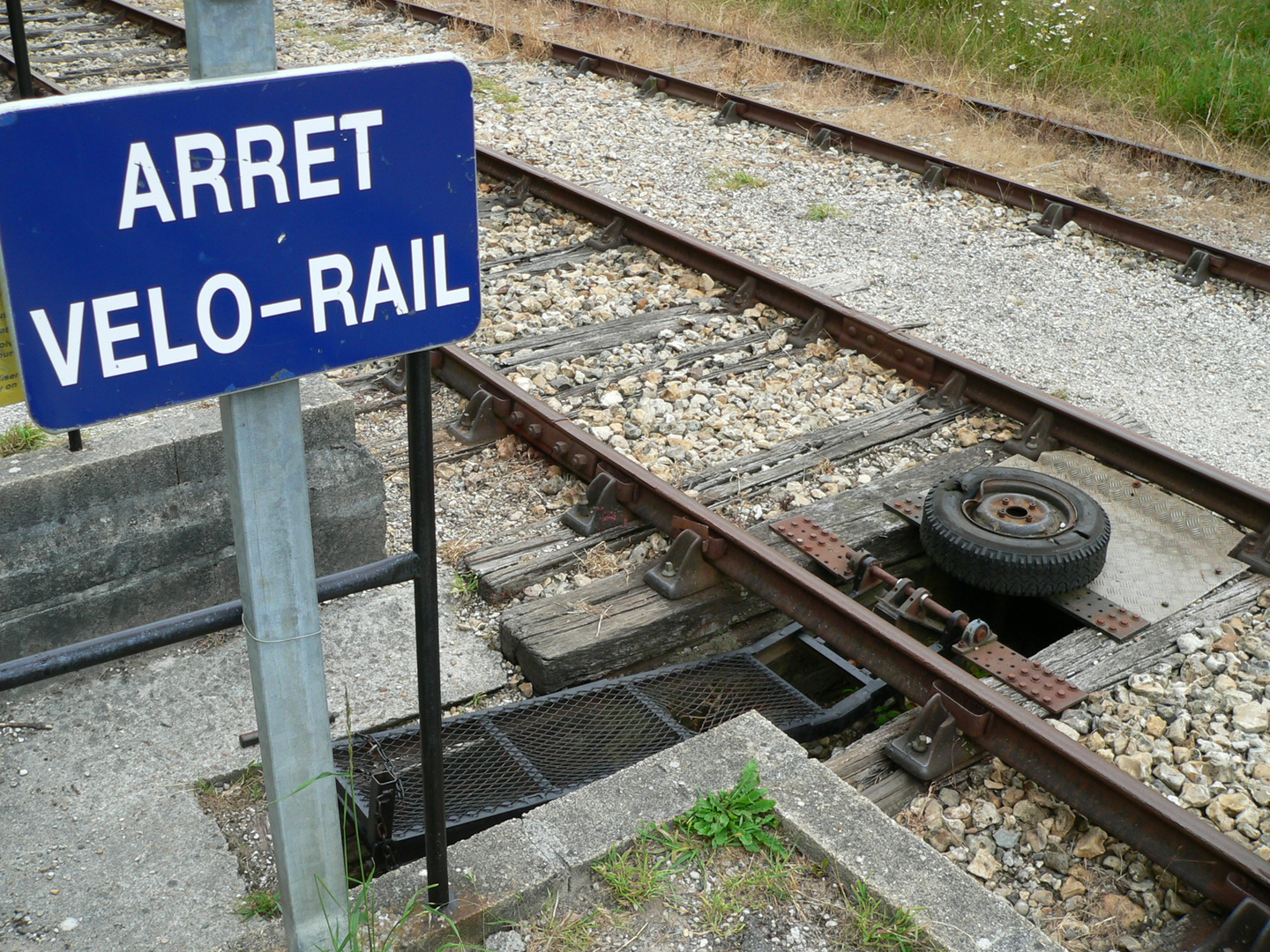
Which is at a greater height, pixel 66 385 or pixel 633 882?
pixel 66 385

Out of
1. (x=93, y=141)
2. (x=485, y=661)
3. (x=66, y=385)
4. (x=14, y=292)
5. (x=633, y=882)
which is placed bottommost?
(x=485, y=661)

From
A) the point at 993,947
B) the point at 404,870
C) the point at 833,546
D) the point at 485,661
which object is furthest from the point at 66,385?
the point at 833,546

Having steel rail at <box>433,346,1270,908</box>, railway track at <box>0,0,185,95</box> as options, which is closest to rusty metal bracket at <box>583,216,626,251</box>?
steel rail at <box>433,346,1270,908</box>

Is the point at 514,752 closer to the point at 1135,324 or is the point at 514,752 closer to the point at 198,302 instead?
the point at 198,302

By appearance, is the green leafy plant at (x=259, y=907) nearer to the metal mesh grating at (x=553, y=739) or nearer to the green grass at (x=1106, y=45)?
the metal mesh grating at (x=553, y=739)

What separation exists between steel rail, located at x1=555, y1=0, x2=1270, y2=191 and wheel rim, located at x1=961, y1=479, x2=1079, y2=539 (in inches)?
210

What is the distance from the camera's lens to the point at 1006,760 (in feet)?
10.7

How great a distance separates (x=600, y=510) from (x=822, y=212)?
4138 millimetres

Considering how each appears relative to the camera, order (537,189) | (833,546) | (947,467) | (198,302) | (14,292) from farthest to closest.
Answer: (537,189)
(947,467)
(833,546)
(198,302)
(14,292)

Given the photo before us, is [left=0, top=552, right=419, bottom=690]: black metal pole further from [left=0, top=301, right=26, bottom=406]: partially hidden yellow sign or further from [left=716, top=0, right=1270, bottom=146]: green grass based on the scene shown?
[left=716, top=0, right=1270, bottom=146]: green grass

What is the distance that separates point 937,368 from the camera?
18.2 feet

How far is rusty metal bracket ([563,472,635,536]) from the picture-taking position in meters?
4.37

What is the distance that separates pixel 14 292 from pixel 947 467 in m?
4.09

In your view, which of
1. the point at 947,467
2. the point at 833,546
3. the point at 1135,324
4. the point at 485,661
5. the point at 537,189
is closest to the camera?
the point at 485,661
